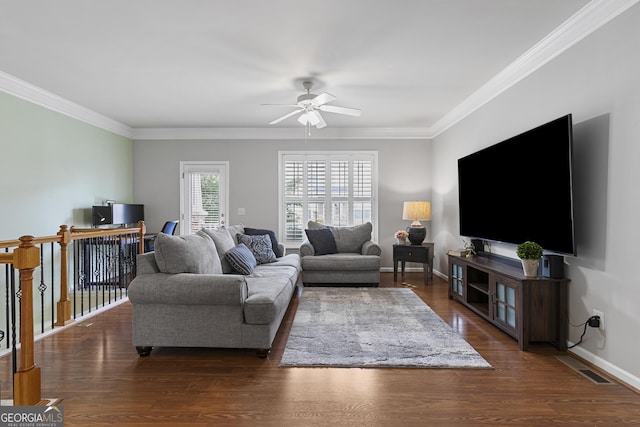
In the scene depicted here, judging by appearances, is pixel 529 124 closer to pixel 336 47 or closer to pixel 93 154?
pixel 336 47

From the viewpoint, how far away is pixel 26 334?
2066mm

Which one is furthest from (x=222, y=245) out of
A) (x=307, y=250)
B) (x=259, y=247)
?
(x=307, y=250)

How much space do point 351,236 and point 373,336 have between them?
9.13ft

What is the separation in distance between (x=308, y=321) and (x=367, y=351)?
895 millimetres

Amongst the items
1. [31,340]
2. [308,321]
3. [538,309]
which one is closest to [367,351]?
[308,321]

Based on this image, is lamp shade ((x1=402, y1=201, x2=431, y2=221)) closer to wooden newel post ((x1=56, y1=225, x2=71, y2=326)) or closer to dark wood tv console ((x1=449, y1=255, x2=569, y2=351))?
dark wood tv console ((x1=449, y1=255, x2=569, y2=351))

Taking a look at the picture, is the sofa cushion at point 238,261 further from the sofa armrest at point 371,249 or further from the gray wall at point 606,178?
the gray wall at point 606,178

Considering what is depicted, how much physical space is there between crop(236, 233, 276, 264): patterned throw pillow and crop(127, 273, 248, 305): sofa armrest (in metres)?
1.87

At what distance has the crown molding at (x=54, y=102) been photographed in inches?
156

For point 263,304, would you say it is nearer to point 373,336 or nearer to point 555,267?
point 373,336

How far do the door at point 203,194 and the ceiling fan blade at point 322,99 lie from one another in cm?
312

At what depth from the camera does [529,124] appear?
11.2 ft

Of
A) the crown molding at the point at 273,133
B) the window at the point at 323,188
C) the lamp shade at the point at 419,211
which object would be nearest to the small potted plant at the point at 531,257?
the lamp shade at the point at 419,211

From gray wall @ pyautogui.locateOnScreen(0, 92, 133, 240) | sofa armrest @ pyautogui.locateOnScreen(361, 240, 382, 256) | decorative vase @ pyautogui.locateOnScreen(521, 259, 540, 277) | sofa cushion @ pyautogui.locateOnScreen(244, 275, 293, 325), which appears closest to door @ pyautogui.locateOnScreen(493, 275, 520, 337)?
decorative vase @ pyautogui.locateOnScreen(521, 259, 540, 277)
